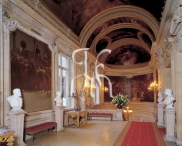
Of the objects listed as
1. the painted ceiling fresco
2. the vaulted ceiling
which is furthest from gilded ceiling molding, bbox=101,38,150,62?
the painted ceiling fresco

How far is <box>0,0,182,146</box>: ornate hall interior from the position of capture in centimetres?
668

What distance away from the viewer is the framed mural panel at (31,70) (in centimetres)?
702

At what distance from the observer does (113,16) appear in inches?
550

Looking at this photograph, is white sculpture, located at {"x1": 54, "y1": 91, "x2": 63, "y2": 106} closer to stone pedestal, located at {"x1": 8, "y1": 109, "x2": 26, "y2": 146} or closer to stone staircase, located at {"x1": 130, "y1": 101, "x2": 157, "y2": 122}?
stone pedestal, located at {"x1": 8, "y1": 109, "x2": 26, "y2": 146}

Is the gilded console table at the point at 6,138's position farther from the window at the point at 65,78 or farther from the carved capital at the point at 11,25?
the window at the point at 65,78

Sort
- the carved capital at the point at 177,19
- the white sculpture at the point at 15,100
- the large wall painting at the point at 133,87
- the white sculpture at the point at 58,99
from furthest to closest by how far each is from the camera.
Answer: the large wall painting at the point at 133,87
the white sculpture at the point at 58,99
the white sculpture at the point at 15,100
the carved capital at the point at 177,19

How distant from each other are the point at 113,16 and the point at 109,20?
794 millimetres

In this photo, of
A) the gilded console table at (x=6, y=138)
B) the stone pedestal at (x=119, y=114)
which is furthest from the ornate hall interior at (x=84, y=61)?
the gilded console table at (x=6, y=138)

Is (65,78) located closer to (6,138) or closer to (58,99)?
(58,99)

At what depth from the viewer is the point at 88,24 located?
45.1 ft

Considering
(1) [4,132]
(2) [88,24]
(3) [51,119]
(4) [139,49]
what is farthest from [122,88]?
(1) [4,132]

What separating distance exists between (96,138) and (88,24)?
8.33 m

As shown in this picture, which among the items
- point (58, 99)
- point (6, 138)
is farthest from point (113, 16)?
point (6, 138)

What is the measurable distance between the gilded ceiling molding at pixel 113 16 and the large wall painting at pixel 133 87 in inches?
278
